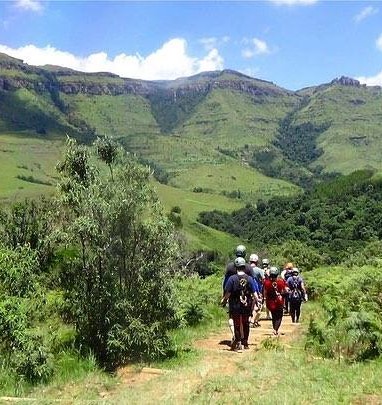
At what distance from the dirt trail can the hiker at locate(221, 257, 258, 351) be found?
1.15 feet

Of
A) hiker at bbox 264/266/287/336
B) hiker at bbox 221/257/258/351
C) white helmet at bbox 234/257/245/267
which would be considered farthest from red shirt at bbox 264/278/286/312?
white helmet at bbox 234/257/245/267

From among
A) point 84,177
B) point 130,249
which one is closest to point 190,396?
point 130,249

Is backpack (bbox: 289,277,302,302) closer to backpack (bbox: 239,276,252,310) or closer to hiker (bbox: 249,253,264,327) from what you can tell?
hiker (bbox: 249,253,264,327)

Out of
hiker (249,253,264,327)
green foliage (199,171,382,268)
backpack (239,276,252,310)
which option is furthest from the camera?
green foliage (199,171,382,268)

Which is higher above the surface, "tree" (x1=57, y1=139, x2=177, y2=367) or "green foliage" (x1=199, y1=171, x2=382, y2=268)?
"tree" (x1=57, y1=139, x2=177, y2=367)

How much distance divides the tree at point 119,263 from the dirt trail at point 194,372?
0.92 metres

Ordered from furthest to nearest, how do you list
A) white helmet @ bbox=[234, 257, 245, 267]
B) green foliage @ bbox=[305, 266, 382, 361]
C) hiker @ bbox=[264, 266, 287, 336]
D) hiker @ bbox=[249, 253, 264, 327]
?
hiker @ bbox=[249, 253, 264, 327] → hiker @ bbox=[264, 266, 287, 336] → white helmet @ bbox=[234, 257, 245, 267] → green foliage @ bbox=[305, 266, 382, 361]

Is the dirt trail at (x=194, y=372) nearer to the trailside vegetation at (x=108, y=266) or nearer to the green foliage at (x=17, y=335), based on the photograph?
the trailside vegetation at (x=108, y=266)

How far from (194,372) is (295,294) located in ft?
27.5

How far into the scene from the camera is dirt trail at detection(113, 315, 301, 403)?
9.64m

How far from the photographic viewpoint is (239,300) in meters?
13.1

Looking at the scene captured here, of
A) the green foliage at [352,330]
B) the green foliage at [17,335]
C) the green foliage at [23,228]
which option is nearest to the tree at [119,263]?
the green foliage at [17,335]

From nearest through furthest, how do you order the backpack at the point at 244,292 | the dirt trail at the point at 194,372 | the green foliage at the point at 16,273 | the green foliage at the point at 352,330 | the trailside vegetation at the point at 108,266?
the dirt trail at the point at 194,372 → the green foliage at the point at 352,330 → the trailside vegetation at the point at 108,266 → the green foliage at the point at 16,273 → the backpack at the point at 244,292

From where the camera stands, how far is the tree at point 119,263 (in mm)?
12250
